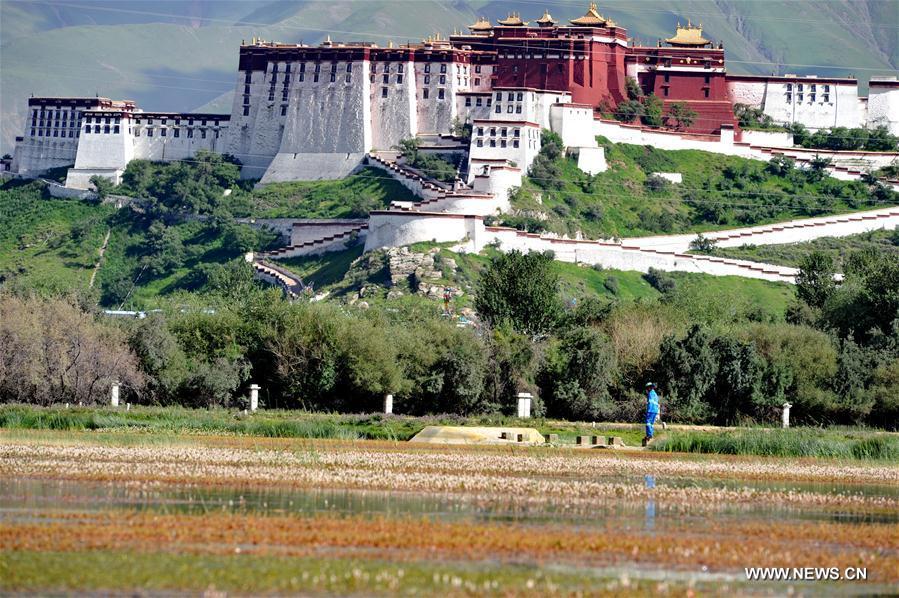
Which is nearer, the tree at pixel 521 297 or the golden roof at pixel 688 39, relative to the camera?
the tree at pixel 521 297

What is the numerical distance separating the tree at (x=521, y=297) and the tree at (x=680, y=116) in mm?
43884

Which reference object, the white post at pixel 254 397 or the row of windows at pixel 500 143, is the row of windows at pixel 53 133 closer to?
the row of windows at pixel 500 143

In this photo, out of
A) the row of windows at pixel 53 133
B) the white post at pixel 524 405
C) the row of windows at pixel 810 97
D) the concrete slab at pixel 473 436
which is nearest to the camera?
the concrete slab at pixel 473 436

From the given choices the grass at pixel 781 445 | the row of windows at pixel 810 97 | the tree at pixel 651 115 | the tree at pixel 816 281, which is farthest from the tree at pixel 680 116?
the grass at pixel 781 445

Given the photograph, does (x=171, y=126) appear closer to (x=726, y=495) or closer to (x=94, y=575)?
(x=726, y=495)

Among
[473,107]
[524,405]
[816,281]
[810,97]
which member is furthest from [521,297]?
[810,97]

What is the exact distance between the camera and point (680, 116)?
101062 mm

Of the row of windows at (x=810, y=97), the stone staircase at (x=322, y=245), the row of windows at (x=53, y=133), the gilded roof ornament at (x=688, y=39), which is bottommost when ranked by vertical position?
the stone staircase at (x=322, y=245)

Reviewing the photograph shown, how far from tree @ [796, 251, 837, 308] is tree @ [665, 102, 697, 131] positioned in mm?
25972

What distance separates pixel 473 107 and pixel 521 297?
43.5 m

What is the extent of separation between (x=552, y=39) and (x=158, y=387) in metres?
55.9

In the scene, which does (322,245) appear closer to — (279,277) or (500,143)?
(279,277)

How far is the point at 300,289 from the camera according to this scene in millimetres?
80250

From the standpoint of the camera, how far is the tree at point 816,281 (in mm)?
67500
